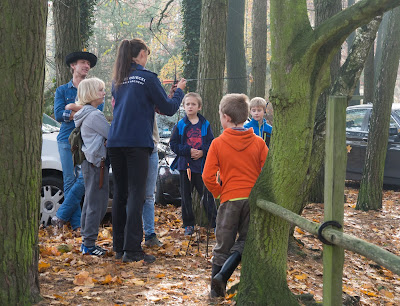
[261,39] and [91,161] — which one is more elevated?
[261,39]

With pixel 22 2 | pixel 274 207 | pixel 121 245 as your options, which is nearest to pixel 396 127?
pixel 121 245

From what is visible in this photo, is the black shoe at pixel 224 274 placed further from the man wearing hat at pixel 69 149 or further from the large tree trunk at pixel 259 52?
the large tree trunk at pixel 259 52

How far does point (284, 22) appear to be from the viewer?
13.4 ft

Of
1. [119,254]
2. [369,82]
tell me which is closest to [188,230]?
[119,254]

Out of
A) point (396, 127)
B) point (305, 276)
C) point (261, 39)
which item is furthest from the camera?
point (261, 39)

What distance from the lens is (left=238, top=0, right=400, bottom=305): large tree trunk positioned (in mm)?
4035

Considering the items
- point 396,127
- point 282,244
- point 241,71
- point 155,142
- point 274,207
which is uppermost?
point 241,71

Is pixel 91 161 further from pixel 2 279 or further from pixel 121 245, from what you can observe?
pixel 2 279

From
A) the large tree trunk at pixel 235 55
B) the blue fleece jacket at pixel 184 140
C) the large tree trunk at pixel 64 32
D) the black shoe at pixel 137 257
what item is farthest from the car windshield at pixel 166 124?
the large tree trunk at pixel 235 55

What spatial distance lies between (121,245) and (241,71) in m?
12.3

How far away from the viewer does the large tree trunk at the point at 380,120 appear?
9.59 metres

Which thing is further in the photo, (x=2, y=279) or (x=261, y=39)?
(x=261, y=39)

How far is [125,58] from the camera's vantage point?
5324mm

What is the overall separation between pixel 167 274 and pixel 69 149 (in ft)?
7.98
